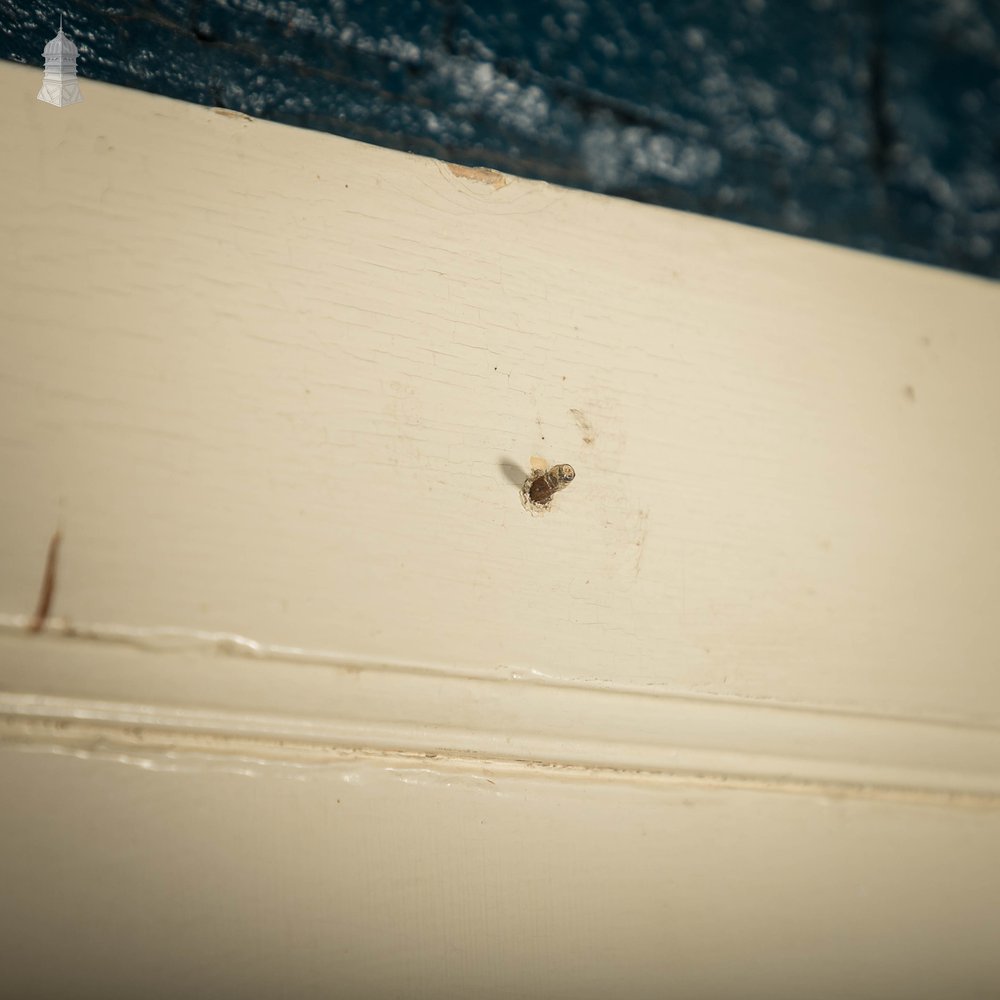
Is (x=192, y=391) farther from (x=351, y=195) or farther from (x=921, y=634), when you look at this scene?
(x=921, y=634)

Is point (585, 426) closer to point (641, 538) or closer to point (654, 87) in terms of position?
point (641, 538)

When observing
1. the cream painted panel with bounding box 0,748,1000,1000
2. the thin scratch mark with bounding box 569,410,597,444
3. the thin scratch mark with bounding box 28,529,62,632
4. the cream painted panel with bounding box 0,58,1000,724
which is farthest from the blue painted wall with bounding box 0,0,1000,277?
the cream painted panel with bounding box 0,748,1000,1000

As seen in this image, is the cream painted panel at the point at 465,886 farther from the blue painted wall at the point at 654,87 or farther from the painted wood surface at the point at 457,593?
the blue painted wall at the point at 654,87

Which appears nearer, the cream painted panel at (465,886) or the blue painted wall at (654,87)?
the cream painted panel at (465,886)

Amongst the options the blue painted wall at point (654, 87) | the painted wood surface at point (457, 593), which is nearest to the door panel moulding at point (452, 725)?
the painted wood surface at point (457, 593)

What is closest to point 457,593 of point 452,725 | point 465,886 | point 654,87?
point 452,725

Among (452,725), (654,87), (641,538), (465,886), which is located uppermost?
(654,87)
